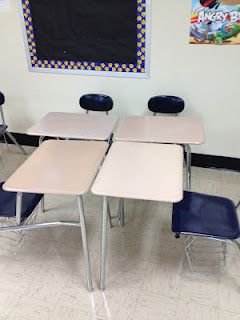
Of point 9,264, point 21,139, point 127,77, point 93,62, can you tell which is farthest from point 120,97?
point 9,264

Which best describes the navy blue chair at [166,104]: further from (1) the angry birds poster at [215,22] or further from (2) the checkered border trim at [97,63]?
(1) the angry birds poster at [215,22]

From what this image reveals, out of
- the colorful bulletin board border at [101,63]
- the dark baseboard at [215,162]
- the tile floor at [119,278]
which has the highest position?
the colorful bulletin board border at [101,63]

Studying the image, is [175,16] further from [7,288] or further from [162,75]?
[7,288]

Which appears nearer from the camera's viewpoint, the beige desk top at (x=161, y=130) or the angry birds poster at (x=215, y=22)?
the beige desk top at (x=161, y=130)

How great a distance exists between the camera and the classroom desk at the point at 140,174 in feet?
4.71

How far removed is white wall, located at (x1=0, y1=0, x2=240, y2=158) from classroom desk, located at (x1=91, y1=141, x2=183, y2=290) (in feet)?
3.69

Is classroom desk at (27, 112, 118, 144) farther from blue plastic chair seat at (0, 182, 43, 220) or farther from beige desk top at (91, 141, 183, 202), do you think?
blue plastic chair seat at (0, 182, 43, 220)

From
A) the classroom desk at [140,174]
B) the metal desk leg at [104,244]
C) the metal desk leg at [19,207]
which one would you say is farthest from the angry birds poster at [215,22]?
the metal desk leg at [19,207]

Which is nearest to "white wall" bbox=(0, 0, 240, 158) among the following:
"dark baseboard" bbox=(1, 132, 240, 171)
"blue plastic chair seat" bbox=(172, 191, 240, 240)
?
"dark baseboard" bbox=(1, 132, 240, 171)

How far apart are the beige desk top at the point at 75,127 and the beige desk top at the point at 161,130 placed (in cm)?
10

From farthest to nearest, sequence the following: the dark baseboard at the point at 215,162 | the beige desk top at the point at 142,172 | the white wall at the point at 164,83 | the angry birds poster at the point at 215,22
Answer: the dark baseboard at the point at 215,162 → the white wall at the point at 164,83 → the angry birds poster at the point at 215,22 → the beige desk top at the point at 142,172

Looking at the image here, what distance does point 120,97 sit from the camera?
2.99m

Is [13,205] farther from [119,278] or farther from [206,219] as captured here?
[206,219]

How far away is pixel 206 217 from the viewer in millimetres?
1707
